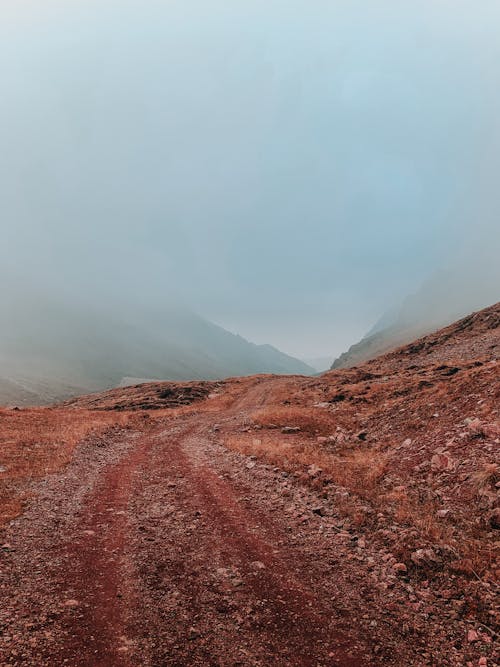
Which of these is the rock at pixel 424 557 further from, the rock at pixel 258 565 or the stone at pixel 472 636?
the rock at pixel 258 565

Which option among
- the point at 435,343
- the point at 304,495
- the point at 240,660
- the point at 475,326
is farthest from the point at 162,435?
the point at 475,326

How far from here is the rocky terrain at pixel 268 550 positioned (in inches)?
281

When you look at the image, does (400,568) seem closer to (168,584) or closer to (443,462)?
(168,584)

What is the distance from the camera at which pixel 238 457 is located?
22031mm

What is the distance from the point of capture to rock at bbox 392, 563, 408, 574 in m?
9.48

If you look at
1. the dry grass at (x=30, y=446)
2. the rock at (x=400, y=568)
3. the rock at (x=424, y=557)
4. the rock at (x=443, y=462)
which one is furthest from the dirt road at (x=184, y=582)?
the rock at (x=443, y=462)

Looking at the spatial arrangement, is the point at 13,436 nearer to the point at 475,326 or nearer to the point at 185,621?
the point at 185,621

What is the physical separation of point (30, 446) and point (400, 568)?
25.4 metres

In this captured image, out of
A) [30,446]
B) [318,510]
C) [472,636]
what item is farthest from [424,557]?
[30,446]

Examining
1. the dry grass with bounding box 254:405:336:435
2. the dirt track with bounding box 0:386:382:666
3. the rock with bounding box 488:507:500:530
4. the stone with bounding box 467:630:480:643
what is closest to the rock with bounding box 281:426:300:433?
the dry grass with bounding box 254:405:336:435

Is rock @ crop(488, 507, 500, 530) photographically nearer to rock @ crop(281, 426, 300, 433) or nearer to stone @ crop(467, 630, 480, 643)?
stone @ crop(467, 630, 480, 643)

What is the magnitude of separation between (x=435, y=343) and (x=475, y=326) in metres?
8.83

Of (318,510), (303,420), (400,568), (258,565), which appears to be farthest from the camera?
(303,420)

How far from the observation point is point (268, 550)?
10.8 metres
